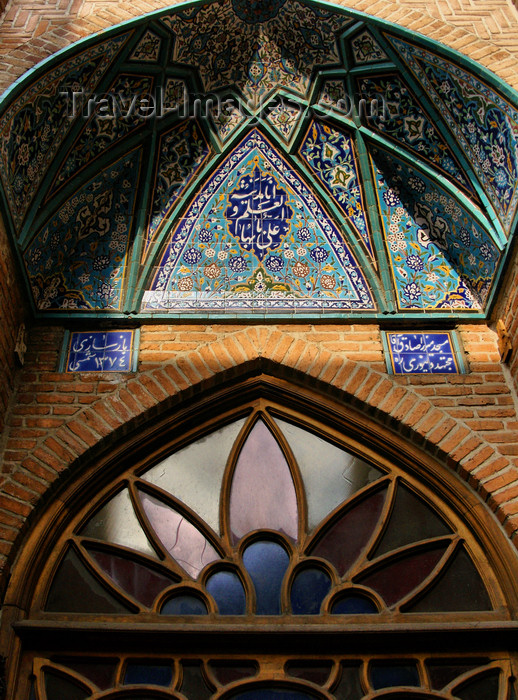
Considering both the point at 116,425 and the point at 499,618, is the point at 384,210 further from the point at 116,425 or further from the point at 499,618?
the point at 499,618

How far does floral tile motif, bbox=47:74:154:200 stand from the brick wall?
2.28 feet

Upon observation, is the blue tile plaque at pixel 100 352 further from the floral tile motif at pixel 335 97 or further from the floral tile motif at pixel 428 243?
the floral tile motif at pixel 335 97

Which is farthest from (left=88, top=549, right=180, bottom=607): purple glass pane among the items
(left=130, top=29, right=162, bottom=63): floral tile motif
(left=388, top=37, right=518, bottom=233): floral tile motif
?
(left=130, top=29, right=162, bottom=63): floral tile motif

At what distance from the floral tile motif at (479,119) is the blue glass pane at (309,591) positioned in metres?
2.13

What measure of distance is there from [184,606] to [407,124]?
319 cm

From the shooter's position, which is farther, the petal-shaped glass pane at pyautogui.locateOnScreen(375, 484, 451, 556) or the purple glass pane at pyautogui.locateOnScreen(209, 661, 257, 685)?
the petal-shaped glass pane at pyautogui.locateOnScreen(375, 484, 451, 556)

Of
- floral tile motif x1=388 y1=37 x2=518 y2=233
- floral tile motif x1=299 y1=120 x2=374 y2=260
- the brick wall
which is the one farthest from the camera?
floral tile motif x1=299 y1=120 x2=374 y2=260

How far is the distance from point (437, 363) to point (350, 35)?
2.13 metres

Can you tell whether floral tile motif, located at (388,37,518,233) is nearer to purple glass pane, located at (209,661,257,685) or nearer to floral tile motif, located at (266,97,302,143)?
floral tile motif, located at (266,97,302,143)

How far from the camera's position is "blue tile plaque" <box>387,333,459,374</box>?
489cm

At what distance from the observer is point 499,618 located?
13.5 feet

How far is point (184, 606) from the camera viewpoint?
4.21 metres

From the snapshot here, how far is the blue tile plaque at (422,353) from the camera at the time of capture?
16.1ft

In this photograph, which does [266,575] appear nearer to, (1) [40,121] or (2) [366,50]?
(1) [40,121]
